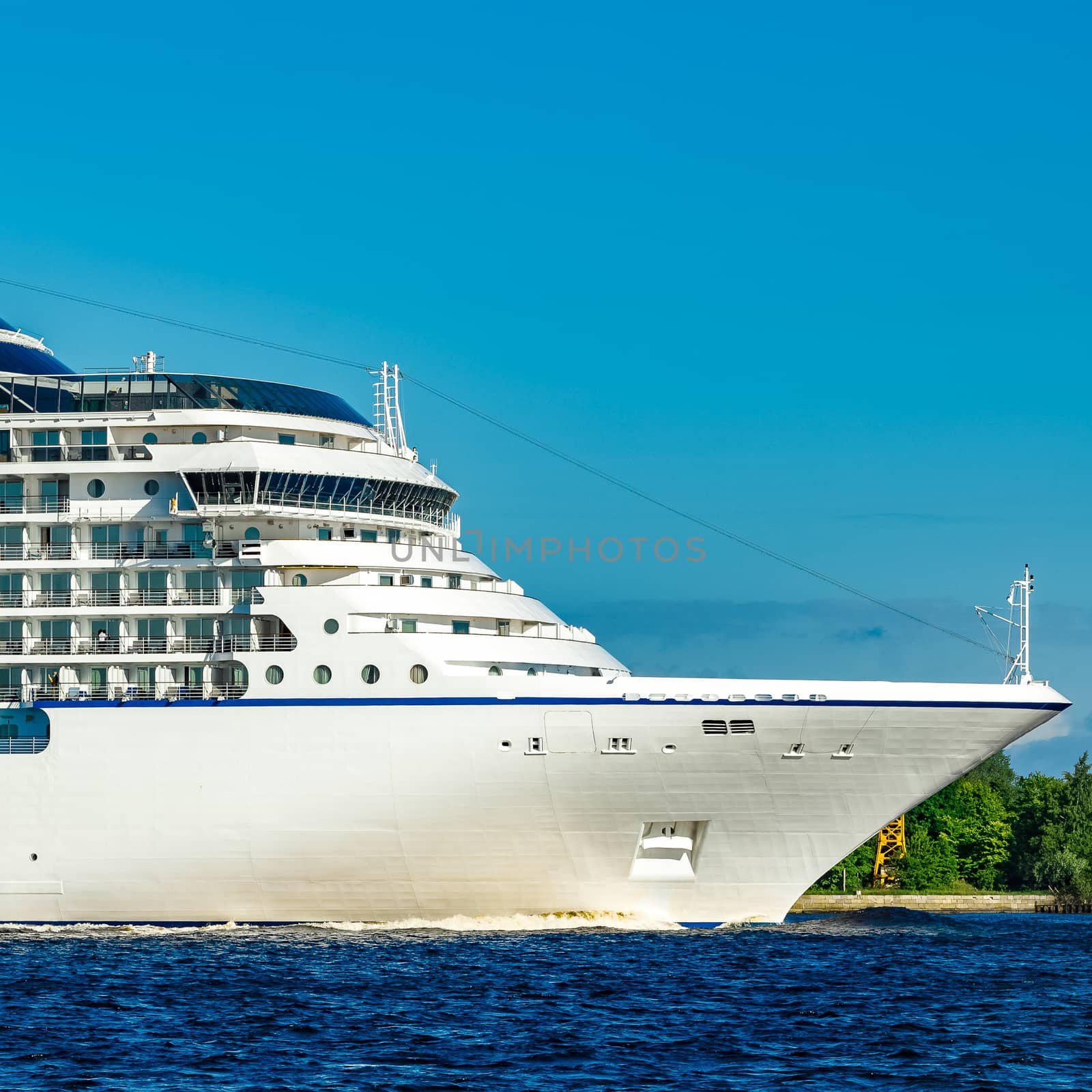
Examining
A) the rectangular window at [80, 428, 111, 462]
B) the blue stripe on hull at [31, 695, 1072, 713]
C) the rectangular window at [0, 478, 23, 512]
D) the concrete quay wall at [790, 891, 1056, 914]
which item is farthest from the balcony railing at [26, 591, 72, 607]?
the concrete quay wall at [790, 891, 1056, 914]

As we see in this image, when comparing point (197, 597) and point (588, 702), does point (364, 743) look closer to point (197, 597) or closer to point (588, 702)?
point (588, 702)

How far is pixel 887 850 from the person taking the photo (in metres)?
71.6

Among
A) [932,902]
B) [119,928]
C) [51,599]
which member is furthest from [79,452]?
[932,902]

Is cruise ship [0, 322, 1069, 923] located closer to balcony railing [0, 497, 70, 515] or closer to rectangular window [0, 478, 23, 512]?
balcony railing [0, 497, 70, 515]

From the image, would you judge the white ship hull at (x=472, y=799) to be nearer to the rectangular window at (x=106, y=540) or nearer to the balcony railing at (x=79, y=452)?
the rectangular window at (x=106, y=540)

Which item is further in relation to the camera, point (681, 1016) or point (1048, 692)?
point (1048, 692)

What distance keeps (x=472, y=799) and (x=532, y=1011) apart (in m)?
8.64

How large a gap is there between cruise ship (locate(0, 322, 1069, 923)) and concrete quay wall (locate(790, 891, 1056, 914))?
28750 millimetres

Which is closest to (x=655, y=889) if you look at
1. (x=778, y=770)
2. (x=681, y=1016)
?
(x=778, y=770)

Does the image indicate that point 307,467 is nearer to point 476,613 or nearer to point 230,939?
point 476,613

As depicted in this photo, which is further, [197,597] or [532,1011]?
[197,597]

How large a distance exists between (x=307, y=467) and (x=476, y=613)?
5.68 metres

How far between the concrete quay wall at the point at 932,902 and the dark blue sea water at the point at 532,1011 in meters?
26.9

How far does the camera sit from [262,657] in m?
38.1
